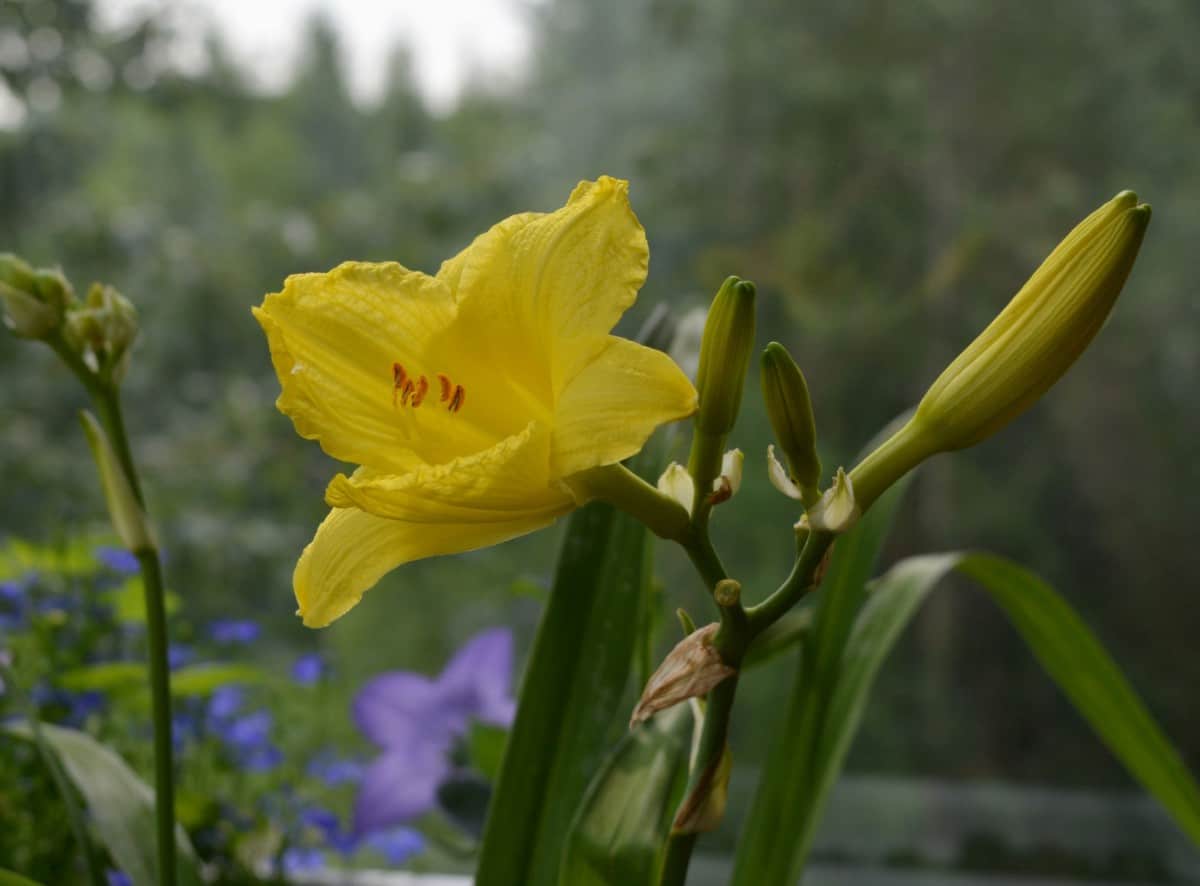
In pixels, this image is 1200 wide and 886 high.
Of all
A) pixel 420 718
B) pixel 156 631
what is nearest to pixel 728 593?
pixel 156 631

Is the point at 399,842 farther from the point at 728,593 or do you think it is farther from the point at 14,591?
the point at 728,593

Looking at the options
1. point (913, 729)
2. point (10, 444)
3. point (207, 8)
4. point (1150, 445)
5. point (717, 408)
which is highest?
point (207, 8)

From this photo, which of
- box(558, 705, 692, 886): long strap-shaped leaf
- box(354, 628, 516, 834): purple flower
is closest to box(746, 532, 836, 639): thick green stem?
box(558, 705, 692, 886): long strap-shaped leaf

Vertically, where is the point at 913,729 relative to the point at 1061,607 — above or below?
below

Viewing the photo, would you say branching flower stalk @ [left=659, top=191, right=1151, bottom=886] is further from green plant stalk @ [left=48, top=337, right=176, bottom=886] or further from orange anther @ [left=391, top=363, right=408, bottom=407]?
green plant stalk @ [left=48, top=337, right=176, bottom=886]

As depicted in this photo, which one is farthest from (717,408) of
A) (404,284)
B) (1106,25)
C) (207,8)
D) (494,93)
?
(207,8)

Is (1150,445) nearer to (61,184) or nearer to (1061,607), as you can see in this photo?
(1061,607)

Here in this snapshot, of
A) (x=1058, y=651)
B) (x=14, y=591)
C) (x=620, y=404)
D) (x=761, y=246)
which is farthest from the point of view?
(x=761, y=246)
